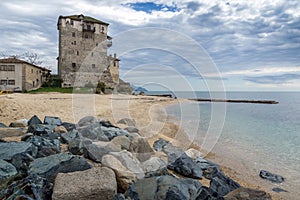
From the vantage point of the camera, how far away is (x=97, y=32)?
154 feet

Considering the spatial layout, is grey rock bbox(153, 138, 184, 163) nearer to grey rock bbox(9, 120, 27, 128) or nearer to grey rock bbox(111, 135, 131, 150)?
grey rock bbox(111, 135, 131, 150)

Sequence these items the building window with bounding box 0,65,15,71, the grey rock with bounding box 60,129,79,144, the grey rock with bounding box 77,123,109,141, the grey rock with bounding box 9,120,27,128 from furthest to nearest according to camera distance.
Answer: the building window with bounding box 0,65,15,71, the grey rock with bounding box 9,120,27,128, the grey rock with bounding box 77,123,109,141, the grey rock with bounding box 60,129,79,144

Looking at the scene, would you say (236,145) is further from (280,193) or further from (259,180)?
(280,193)

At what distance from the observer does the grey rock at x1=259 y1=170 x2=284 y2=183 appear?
281 inches

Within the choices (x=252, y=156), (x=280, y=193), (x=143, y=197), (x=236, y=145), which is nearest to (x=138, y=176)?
(x=143, y=197)

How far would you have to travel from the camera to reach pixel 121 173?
406cm

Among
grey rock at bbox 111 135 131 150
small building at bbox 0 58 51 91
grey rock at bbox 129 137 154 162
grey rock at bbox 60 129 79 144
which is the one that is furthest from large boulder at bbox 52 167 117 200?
small building at bbox 0 58 51 91

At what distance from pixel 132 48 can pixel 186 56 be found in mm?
1794

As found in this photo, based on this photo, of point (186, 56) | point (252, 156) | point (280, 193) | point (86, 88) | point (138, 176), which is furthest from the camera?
point (86, 88)

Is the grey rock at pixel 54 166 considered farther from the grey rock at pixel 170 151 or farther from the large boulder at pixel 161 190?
the grey rock at pixel 170 151

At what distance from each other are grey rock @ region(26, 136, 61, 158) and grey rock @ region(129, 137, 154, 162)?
6.02ft

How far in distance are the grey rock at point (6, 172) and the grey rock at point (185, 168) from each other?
3.50m

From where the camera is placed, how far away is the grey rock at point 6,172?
3.74 m

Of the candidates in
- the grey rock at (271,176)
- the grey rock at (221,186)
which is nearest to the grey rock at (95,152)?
the grey rock at (221,186)
